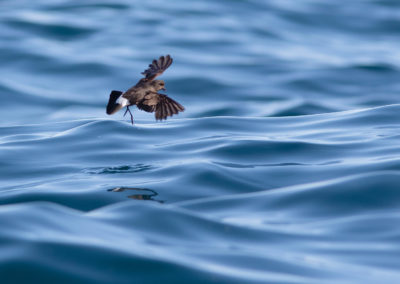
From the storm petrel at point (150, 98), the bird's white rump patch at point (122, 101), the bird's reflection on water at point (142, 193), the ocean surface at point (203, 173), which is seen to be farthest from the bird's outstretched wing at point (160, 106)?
the bird's reflection on water at point (142, 193)

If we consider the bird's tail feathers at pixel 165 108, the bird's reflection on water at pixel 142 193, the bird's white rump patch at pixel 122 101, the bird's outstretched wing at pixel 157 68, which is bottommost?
the bird's reflection on water at pixel 142 193

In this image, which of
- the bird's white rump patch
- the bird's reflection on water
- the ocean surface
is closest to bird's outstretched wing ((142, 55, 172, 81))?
the bird's white rump patch

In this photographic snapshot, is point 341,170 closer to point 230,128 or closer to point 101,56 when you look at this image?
point 230,128

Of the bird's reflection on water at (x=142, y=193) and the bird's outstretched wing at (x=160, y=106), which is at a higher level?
the bird's outstretched wing at (x=160, y=106)

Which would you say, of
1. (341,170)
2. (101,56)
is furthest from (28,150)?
(101,56)

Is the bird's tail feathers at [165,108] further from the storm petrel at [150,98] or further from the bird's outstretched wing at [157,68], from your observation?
the bird's outstretched wing at [157,68]

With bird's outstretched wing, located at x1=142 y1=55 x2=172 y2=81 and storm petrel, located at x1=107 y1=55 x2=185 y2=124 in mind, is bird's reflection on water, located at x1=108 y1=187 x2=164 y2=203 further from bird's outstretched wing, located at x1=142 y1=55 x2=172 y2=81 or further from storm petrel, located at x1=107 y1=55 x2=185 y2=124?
bird's outstretched wing, located at x1=142 y1=55 x2=172 y2=81
